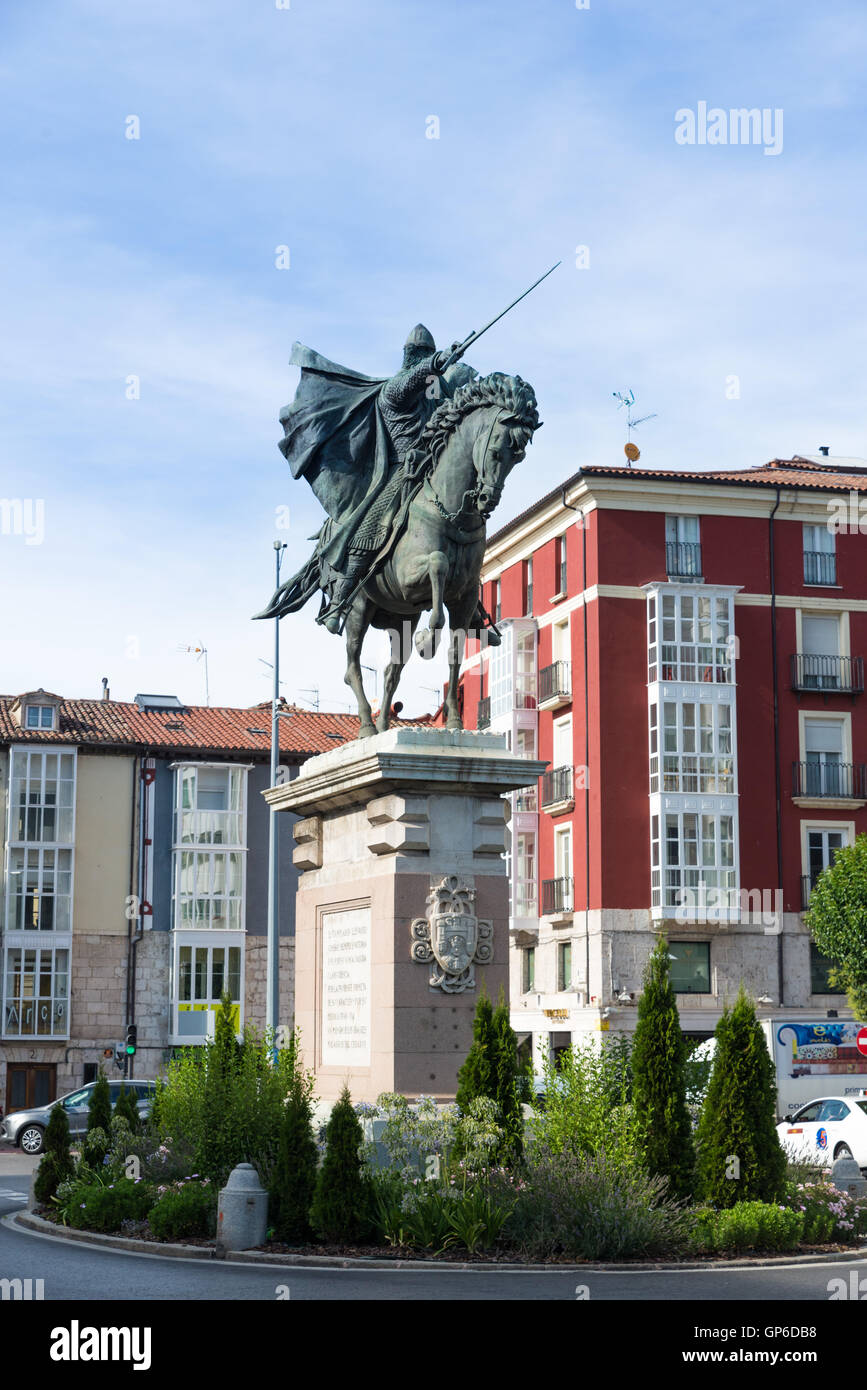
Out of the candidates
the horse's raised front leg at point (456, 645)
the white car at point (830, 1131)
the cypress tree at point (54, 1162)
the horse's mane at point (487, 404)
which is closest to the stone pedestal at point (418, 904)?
the horse's raised front leg at point (456, 645)

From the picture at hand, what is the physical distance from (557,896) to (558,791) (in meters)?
3.05

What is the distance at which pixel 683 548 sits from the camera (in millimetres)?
53000

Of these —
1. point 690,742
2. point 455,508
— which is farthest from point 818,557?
point 455,508

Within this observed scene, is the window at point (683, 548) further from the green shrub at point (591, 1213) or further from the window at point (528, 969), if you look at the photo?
the green shrub at point (591, 1213)

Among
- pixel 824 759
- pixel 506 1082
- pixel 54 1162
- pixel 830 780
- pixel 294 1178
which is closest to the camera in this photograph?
pixel 294 1178

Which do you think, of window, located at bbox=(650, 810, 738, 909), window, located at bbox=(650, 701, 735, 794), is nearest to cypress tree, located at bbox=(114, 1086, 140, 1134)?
window, located at bbox=(650, 810, 738, 909)

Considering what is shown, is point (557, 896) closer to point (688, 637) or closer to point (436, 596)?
point (688, 637)

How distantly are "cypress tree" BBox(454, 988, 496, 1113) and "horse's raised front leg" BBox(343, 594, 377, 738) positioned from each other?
170 inches

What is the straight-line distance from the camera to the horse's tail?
19.5 metres

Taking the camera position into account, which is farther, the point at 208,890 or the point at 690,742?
the point at 208,890

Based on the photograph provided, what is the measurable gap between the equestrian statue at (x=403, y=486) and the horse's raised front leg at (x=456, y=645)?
1 centimetres

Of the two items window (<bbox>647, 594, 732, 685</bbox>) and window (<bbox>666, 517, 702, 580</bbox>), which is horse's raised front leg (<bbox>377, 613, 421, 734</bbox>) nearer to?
window (<bbox>647, 594, 732, 685</bbox>)
